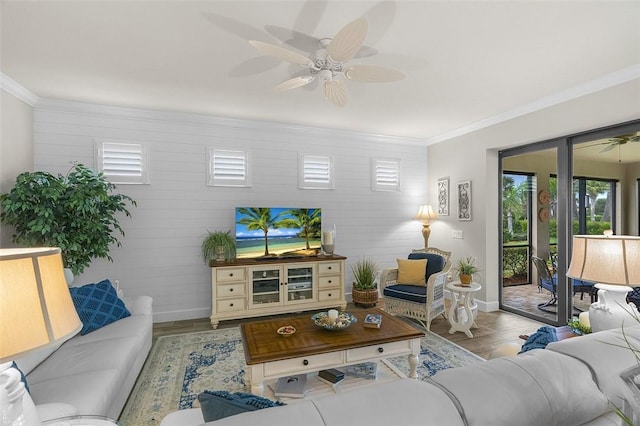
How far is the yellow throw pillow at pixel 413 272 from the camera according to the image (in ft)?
13.2

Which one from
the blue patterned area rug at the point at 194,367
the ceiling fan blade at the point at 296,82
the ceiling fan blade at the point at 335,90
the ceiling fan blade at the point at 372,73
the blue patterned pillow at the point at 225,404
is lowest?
the blue patterned area rug at the point at 194,367

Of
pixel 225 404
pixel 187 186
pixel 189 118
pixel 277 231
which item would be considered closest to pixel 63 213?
pixel 187 186

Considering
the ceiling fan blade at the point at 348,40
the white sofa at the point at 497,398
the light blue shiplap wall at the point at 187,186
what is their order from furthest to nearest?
→ the light blue shiplap wall at the point at 187,186 < the ceiling fan blade at the point at 348,40 < the white sofa at the point at 497,398

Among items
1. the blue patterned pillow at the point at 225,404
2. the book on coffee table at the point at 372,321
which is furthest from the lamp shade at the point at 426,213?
the blue patterned pillow at the point at 225,404

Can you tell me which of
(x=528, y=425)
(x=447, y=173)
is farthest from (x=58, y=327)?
(x=447, y=173)

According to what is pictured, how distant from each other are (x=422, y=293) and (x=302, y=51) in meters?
2.93

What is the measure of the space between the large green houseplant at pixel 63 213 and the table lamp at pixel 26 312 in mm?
2523

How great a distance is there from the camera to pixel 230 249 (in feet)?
A: 13.4

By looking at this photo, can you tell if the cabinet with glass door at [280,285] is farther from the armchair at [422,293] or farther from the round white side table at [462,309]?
the round white side table at [462,309]

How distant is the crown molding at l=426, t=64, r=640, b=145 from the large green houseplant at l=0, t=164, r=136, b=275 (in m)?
4.83

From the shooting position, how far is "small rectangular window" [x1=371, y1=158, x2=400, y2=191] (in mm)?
5191

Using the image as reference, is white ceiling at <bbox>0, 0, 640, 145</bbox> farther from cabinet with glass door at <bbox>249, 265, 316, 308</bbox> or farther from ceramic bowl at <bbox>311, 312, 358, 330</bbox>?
ceramic bowl at <bbox>311, 312, 358, 330</bbox>

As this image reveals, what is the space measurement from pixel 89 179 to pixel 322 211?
2.96 metres

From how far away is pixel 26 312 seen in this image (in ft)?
2.73
